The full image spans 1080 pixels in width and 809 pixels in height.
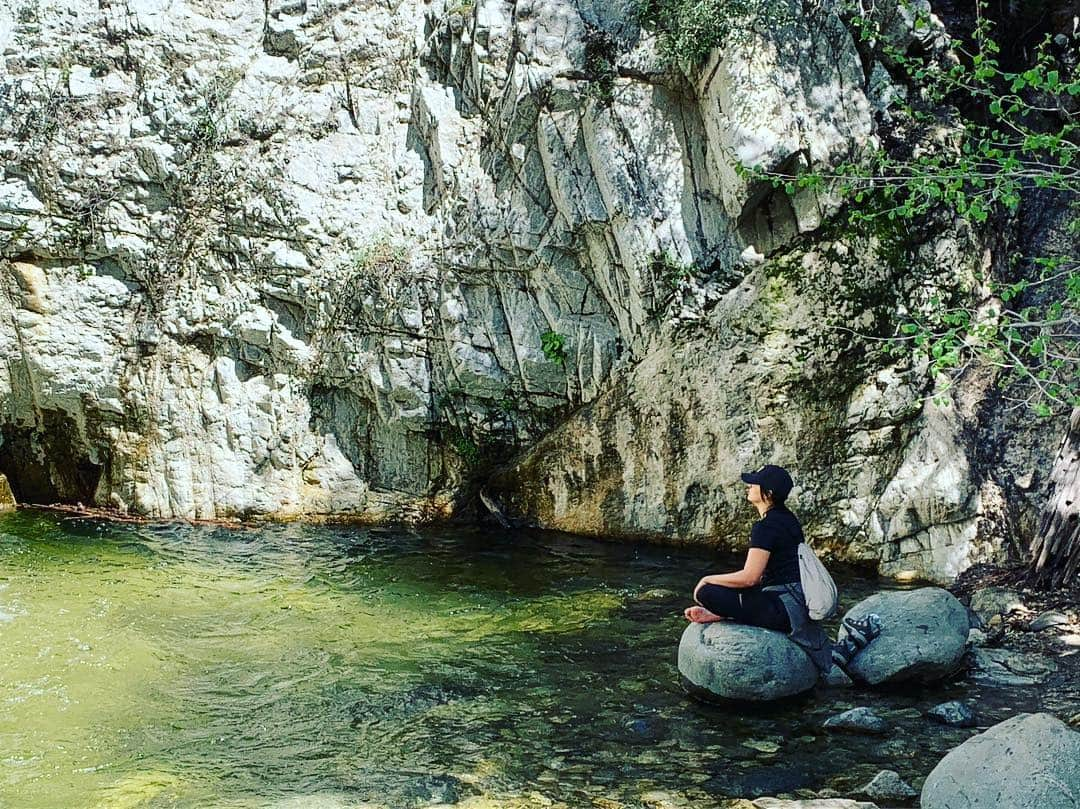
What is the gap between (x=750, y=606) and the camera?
7.72m

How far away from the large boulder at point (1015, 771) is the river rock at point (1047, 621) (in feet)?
12.3

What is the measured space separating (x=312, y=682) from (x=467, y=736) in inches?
77.1

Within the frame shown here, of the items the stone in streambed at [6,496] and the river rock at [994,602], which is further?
the stone in streambed at [6,496]

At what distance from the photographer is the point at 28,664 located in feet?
28.3

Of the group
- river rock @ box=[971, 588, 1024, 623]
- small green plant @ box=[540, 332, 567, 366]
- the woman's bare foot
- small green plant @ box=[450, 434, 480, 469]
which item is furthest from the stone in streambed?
river rock @ box=[971, 588, 1024, 623]

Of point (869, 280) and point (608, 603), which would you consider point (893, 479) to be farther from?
point (608, 603)

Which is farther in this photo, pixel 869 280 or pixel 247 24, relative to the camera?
pixel 247 24

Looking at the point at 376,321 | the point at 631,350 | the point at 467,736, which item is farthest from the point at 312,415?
the point at 467,736

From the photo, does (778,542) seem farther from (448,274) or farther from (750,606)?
(448,274)

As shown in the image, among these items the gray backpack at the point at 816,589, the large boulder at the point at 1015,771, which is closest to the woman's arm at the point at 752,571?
the gray backpack at the point at 816,589

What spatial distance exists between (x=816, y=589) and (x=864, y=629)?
100 cm

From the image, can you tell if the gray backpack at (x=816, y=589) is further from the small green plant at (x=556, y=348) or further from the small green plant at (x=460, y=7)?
the small green plant at (x=460, y=7)

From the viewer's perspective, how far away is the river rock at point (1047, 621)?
8.83 m

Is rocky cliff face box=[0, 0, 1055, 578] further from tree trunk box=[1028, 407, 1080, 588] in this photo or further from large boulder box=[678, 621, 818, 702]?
large boulder box=[678, 621, 818, 702]
